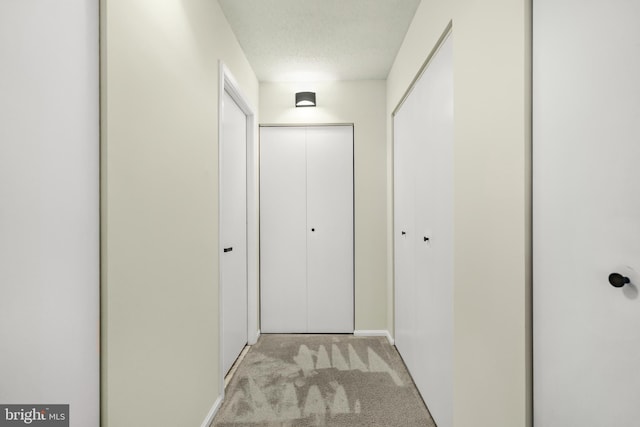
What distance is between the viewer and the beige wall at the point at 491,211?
99cm

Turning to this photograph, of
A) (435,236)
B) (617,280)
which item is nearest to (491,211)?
(617,280)

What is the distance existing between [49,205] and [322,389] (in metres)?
2.06

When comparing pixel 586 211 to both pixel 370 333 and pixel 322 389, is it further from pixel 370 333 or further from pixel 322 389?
pixel 370 333

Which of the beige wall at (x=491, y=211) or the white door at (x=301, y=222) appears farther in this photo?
the white door at (x=301, y=222)

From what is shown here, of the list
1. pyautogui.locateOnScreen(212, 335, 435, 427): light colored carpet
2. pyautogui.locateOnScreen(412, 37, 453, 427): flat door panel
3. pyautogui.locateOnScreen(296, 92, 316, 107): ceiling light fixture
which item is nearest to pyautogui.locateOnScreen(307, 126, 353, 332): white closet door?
pyautogui.locateOnScreen(296, 92, 316, 107): ceiling light fixture

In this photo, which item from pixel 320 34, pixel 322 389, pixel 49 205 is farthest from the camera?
pixel 320 34

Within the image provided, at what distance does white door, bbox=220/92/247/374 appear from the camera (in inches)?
94.7

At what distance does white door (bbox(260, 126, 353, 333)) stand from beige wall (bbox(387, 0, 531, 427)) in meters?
1.88

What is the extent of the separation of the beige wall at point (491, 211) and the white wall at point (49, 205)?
136 cm

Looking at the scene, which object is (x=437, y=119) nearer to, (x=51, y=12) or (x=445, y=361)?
(x=445, y=361)

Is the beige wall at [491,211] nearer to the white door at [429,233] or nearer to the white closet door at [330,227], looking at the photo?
the white door at [429,233]

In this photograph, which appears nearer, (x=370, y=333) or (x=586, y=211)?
(x=586, y=211)

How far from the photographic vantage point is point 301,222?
337 centimetres

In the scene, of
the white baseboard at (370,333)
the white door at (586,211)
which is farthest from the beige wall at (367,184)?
the white door at (586,211)
